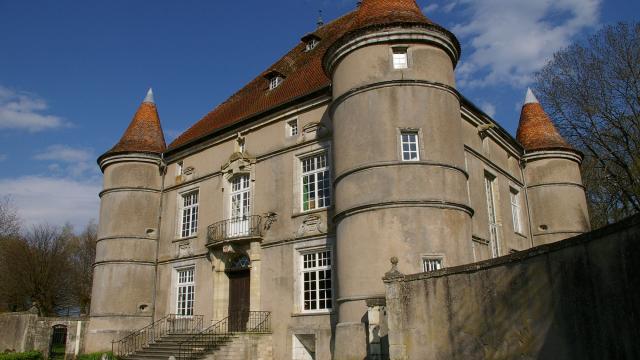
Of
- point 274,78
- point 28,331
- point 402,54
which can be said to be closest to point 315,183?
point 402,54

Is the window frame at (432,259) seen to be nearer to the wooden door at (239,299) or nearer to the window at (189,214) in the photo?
the wooden door at (239,299)

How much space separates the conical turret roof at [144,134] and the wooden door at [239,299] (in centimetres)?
763

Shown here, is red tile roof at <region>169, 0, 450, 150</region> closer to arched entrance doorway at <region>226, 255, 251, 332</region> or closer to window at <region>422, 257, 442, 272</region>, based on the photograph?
arched entrance doorway at <region>226, 255, 251, 332</region>

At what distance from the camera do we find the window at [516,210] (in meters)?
21.4

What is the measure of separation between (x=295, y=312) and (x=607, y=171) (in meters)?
17.4

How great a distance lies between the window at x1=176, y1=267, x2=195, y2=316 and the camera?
20.5 m

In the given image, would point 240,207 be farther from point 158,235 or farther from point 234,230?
point 158,235

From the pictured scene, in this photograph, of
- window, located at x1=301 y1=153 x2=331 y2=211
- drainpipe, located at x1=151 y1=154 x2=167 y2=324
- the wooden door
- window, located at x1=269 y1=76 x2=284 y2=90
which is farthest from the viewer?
drainpipe, located at x1=151 y1=154 x2=167 y2=324

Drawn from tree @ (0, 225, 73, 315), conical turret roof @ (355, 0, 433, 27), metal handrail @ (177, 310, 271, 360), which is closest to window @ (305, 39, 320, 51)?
conical turret roof @ (355, 0, 433, 27)

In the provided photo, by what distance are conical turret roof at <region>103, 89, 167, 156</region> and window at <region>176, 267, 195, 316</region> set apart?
5.70 m

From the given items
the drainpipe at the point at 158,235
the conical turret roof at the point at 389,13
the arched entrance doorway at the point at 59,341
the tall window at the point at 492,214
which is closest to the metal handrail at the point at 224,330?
the drainpipe at the point at 158,235

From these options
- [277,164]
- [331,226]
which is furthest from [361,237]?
[277,164]

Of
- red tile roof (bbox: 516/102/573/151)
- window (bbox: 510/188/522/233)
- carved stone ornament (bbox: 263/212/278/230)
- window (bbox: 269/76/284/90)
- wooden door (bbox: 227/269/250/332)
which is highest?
window (bbox: 269/76/284/90)

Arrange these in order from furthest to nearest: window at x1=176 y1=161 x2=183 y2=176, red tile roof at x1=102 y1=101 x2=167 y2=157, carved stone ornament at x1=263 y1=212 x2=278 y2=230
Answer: red tile roof at x1=102 y1=101 x2=167 y2=157 < window at x1=176 y1=161 x2=183 y2=176 < carved stone ornament at x1=263 y1=212 x2=278 y2=230
